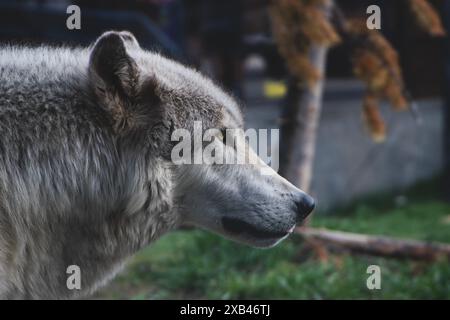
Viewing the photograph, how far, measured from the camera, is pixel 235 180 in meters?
3.22

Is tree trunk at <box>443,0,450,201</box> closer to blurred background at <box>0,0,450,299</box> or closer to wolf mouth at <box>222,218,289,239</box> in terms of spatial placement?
blurred background at <box>0,0,450,299</box>

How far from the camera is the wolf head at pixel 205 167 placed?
Answer: 10.0 ft

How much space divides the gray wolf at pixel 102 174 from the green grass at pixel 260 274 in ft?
5.77

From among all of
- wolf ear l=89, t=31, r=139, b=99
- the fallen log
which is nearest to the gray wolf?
wolf ear l=89, t=31, r=139, b=99

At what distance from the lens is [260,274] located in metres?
5.58

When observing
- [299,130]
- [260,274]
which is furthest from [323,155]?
[260,274]

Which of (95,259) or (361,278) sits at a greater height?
(95,259)

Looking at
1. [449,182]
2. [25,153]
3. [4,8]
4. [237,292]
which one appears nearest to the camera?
[25,153]

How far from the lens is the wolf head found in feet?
10.0

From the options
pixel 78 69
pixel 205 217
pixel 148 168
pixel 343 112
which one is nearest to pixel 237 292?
pixel 205 217

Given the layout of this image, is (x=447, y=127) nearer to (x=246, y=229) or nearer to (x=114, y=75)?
(x=246, y=229)

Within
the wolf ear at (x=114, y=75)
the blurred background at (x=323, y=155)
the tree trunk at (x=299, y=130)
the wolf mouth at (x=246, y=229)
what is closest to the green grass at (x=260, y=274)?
the blurred background at (x=323, y=155)

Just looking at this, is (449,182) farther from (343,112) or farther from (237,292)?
(237,292)

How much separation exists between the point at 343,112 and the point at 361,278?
5.08 m
